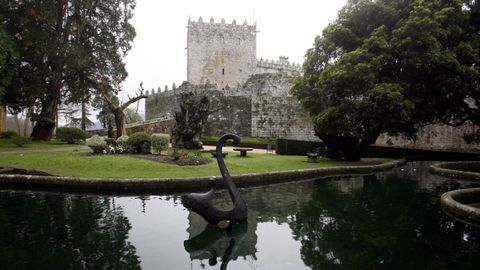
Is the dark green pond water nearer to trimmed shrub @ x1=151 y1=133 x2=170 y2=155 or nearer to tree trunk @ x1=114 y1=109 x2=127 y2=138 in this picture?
trimmed shrub @ x1=151 y1=133 x2=170 y2=155

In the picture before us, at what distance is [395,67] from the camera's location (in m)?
18.0

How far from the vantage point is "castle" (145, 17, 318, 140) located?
104ft

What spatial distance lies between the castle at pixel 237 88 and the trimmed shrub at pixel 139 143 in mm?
14220

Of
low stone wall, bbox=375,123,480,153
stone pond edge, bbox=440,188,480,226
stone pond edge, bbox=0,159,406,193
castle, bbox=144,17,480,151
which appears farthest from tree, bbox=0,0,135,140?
low stone wall, bbox=375,123,480,153

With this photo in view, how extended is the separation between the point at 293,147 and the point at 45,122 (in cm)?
1673

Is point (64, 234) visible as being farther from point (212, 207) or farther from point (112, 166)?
point (112, 166)

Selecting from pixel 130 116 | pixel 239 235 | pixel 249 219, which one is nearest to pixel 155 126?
pixel 130 116

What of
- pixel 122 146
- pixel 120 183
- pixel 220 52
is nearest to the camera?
pixel 120 183

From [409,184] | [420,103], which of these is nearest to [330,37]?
[420,103]

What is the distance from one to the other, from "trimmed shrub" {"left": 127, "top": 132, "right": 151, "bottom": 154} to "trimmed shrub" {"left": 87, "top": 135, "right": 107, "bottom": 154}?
1104mm

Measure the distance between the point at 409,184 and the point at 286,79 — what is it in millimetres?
20940

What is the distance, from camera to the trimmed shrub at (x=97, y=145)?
16719 millimetres

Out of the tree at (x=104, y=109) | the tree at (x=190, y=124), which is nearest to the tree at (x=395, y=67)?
the tree at (x=190, y=124)

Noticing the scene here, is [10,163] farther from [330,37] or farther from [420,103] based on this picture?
[420,103]
